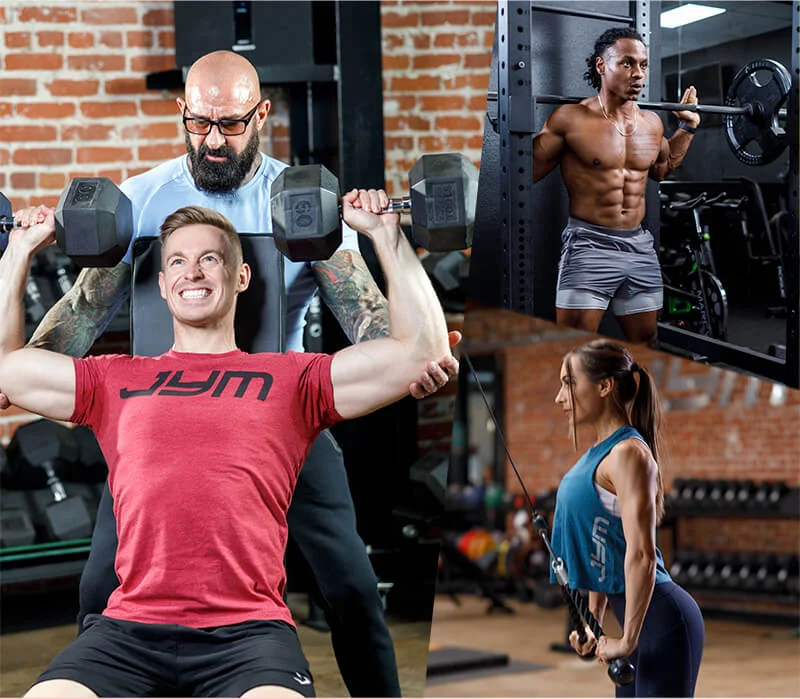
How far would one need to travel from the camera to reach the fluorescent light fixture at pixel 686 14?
2395 mm

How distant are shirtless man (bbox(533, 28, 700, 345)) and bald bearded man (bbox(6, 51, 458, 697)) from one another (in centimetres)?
39

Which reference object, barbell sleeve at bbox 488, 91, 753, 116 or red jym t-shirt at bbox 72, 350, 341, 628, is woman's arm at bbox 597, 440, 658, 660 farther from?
barbell sleeve at bbox 488, 91, 753, 116

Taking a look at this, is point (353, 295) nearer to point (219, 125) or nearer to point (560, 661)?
point (219, 125)

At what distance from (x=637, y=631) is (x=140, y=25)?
308 centimetres

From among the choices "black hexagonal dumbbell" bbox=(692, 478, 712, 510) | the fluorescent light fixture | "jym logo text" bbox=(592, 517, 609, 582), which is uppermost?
the fluorescent light fixture

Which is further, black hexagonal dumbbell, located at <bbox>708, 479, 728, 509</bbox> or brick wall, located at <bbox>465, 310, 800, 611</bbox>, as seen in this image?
brick wall, located at <bbox>465, 310, 800, 611</bbox>

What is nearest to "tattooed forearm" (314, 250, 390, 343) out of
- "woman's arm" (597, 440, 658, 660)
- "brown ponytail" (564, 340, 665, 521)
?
"brown ponytail" (564, 340, 665, 521)

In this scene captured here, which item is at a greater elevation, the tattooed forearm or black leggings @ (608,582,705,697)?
the tattooed forearm

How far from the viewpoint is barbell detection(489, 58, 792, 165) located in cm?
235

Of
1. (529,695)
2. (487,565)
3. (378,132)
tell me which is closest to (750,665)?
(529,695)

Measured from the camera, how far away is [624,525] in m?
2.20

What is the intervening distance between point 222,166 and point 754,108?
1233mm

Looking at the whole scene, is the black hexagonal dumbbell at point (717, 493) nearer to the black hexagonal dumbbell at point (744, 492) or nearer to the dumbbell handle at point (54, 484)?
the black hexagonal dumbbell at point (744, 492)

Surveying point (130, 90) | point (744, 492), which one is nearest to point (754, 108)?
point (130, 90)
